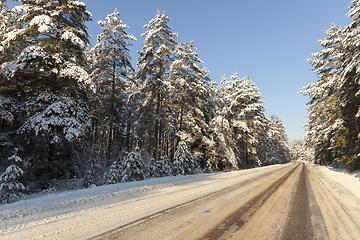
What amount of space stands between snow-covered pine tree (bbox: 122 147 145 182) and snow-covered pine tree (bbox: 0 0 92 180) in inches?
138

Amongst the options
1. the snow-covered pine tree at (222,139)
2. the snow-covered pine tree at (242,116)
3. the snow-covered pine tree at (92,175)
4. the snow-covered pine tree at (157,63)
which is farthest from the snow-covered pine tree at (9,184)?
the snow-covered pine tree at (242,116)

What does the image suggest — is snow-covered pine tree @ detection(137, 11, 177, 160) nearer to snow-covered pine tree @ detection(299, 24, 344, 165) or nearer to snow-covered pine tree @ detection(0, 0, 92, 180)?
snow-covered pine tree @ detection(0, 0, 92, 180)

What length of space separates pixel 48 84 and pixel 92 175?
21.9 feet

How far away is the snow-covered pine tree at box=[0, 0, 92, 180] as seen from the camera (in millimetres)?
10008

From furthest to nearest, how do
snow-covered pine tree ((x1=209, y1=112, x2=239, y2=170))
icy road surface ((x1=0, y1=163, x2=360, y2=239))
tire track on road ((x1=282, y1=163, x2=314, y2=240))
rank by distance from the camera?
snow-covered pine tree ((x1=209, y1=112, x2=239, y2=170))
tire track on road ((x1=282, y1=163, x2=314, y2=240))
icy road surface ((x1=0, y1=163, x2=360, y2=239))

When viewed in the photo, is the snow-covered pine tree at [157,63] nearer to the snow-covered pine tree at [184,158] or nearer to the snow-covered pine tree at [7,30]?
the snow-covered pine tree at [184,158]

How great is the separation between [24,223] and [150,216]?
266 centimetres

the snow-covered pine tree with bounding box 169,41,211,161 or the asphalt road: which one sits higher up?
the snow-covered pine tree with bounding box 169,41,211,161

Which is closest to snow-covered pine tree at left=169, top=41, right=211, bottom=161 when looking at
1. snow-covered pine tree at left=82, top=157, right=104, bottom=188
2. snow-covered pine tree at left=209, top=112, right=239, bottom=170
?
snow-covered pine tree at left=209, top=112, right=239, bottom=170

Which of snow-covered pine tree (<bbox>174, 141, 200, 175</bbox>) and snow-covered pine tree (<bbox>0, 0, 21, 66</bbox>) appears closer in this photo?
snow-covered pine tree (<bbox>0, 0, 21, 66</bbox>)

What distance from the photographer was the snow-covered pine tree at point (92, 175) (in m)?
11.9

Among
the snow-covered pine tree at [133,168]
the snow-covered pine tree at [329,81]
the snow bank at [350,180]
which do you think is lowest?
the snow bank at [350,180]

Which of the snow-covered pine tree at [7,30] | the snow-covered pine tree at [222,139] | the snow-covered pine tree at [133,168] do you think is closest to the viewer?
the snow-covered pine tree at [133,168]

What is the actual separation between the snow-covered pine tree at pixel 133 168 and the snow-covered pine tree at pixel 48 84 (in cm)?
349
